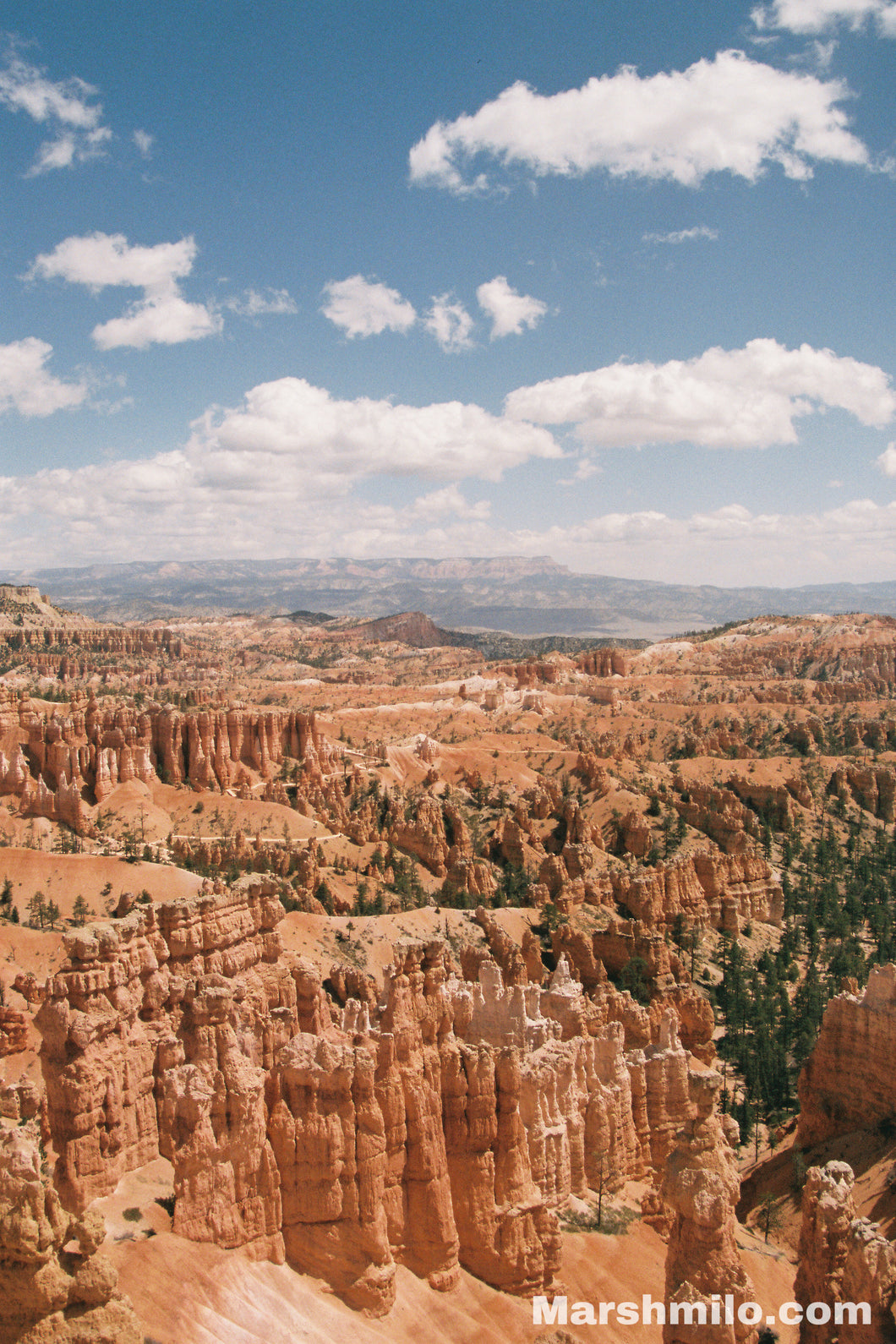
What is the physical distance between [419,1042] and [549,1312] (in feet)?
17.3

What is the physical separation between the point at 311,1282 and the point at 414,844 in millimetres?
46769

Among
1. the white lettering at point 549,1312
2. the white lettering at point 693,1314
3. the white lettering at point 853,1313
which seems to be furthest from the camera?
the white lettering at point 549,1312

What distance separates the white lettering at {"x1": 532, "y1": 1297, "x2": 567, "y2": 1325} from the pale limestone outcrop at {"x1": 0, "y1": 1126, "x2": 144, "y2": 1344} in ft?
28.5

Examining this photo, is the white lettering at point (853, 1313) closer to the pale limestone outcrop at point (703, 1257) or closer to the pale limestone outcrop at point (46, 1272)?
the pale limestone outcrop at point (703, 1257)

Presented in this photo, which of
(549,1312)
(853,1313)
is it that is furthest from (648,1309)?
(853,1313)

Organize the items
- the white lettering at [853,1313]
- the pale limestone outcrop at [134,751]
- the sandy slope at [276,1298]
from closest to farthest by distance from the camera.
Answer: the sandy slope at [276,1298] < the white lettering at [853,1313] < the pale limestone outcrop at [134,751]

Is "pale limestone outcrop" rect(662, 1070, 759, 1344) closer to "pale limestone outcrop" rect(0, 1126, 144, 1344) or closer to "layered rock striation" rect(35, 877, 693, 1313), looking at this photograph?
"layered rock striation" rect(35, 877, 693, 1313)

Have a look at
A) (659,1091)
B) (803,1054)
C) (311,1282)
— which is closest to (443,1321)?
(311,1282)

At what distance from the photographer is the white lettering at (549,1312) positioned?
56.4 feet

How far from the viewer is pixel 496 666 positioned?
164500 millimetres

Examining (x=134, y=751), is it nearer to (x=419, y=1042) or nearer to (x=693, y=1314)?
(x=419, y=1042)

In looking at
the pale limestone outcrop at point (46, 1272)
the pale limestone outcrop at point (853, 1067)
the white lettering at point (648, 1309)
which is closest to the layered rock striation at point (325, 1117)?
the white lettering at point (648, 1309)

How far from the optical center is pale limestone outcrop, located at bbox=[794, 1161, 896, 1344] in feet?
50.1

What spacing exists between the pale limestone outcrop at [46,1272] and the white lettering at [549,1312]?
868 cm
